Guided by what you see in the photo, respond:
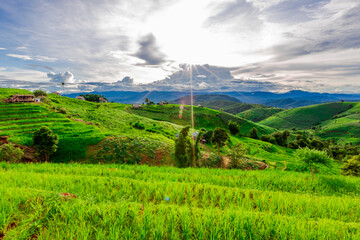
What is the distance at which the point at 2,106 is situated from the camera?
63.4m

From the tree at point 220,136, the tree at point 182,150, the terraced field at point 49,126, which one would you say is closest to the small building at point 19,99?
the terraced field at point 49,126

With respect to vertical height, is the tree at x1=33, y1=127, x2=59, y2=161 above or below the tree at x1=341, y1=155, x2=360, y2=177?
above

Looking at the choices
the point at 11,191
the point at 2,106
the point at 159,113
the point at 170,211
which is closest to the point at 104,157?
the point at 11,191

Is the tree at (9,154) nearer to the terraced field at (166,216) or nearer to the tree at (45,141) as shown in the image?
the tree at (45,141)

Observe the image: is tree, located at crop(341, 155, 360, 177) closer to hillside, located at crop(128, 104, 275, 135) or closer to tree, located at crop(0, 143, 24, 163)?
tree, located at crop(0, 143, 24, 163)

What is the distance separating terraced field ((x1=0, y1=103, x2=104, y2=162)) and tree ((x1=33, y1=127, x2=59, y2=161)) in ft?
10.3

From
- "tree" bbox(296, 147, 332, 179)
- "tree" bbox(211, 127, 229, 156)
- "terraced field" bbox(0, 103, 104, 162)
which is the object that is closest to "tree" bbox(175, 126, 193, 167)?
"tree" bbox(296, 147, 332, 179)

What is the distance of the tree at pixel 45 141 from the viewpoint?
1431 inches

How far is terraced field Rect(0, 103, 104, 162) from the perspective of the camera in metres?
40.9

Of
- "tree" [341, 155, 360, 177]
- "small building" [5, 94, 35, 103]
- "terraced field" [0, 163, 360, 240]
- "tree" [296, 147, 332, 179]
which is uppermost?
"small building" [5, 94, 35, 103]

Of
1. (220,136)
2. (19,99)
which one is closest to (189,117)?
(220,136)

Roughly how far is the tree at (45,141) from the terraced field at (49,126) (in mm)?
3133

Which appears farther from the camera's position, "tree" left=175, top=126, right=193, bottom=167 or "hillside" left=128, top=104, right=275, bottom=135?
"hillside" left=128, top=104, right=275, bottom=135

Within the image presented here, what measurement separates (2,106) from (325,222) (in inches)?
3928
